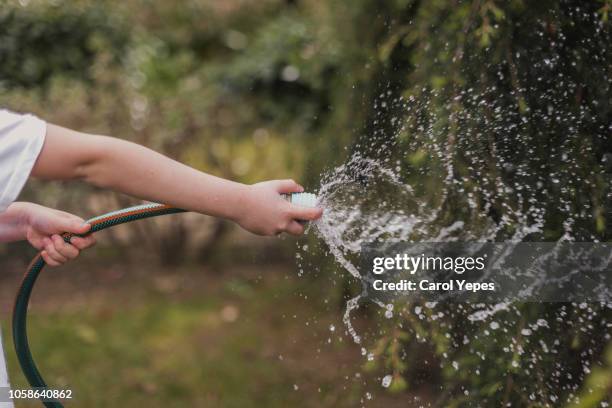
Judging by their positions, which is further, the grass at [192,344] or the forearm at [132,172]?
the grass at [192,344]

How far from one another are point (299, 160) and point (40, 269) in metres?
2.39

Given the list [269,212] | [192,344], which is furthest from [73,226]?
[192,344]

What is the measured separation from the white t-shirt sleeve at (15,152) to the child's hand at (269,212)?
0.39 m

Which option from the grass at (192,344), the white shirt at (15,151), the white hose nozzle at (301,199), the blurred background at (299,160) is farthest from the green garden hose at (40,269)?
the grass at (192,344)

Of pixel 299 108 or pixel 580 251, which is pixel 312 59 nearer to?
pixel 299 108

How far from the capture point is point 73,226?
1563 mm

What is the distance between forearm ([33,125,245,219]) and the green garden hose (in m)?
0.13

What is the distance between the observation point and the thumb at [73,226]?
155cm

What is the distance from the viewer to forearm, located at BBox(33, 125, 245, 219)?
50.3 inches

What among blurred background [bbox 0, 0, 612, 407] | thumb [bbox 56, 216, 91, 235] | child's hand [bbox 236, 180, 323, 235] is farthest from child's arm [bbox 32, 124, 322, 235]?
blurred background [bbox 0, 0, 612, 407]

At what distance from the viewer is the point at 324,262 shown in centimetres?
327

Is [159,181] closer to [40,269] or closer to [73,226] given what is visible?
[73,226]

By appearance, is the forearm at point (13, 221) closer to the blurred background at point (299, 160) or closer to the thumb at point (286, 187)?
the thumb at point (286, 187)

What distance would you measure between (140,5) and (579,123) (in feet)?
13.7
